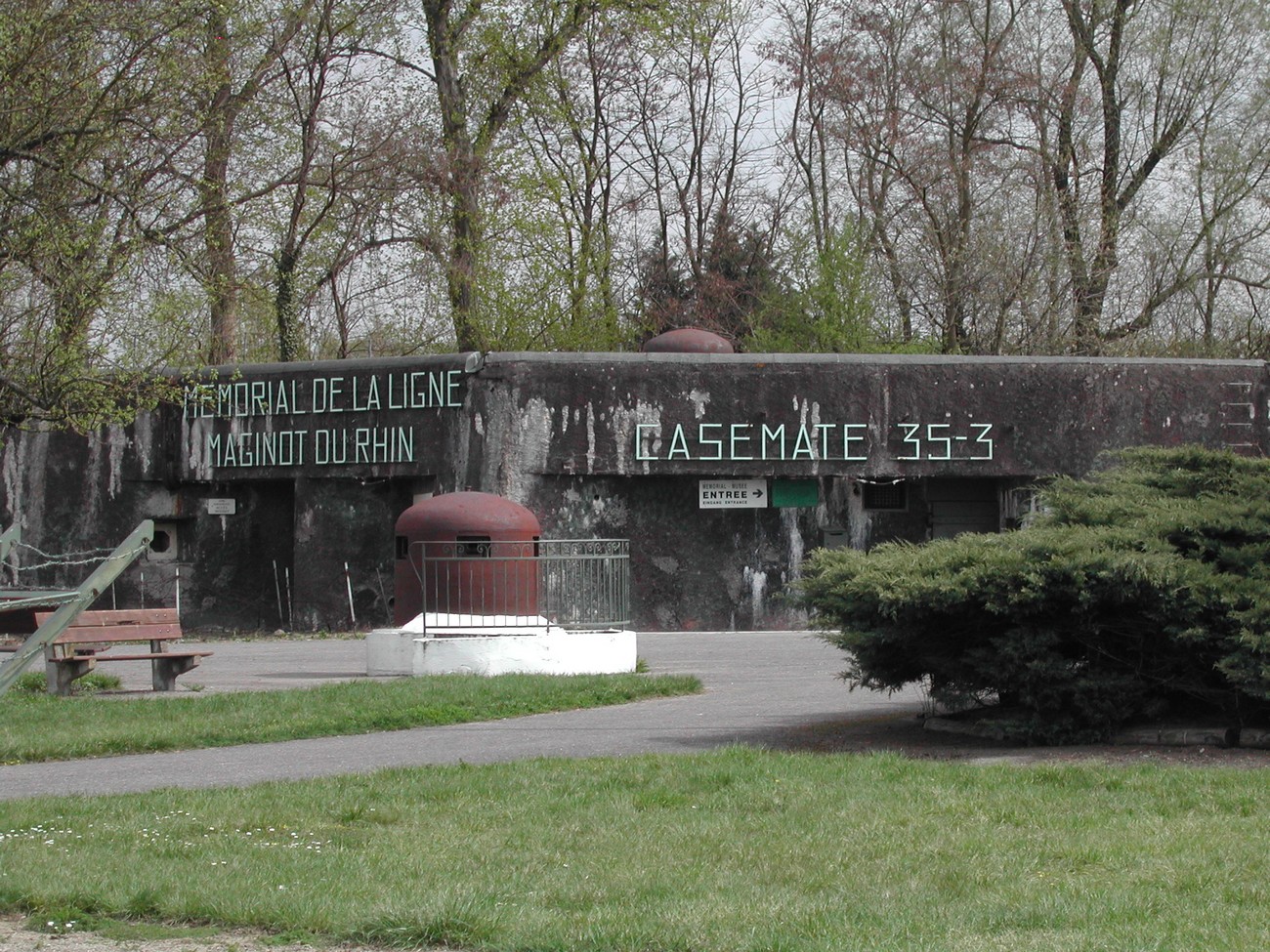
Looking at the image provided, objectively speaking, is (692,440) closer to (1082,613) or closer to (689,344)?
(689,344)

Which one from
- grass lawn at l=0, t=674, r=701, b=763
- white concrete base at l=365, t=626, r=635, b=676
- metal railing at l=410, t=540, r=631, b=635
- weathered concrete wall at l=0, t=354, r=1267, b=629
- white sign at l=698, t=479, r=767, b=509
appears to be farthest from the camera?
white sign at l=698, t=479, r=767, b=509

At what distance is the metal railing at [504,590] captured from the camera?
17688 millimetres

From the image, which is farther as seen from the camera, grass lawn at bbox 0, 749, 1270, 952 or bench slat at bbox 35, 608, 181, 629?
bench slat at bbox 35, 608, 181, 629

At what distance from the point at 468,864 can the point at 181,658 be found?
954cm

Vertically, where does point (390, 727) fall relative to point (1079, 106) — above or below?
below

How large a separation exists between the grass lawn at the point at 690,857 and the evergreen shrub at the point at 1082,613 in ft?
3.28

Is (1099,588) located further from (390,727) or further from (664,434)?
(664,434)

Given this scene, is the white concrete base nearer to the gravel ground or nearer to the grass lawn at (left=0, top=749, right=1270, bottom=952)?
the gravel ground

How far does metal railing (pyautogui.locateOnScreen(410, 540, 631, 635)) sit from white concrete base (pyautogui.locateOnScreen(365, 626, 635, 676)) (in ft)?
1.11

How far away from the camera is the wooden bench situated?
1551cm

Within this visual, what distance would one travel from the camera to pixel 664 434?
25891 mm

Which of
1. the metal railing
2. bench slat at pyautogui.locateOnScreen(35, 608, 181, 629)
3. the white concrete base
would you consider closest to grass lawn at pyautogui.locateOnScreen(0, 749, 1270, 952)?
the white concrete base

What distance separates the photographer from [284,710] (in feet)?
44.3

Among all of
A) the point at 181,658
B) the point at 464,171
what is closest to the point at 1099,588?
the point at 181,658
